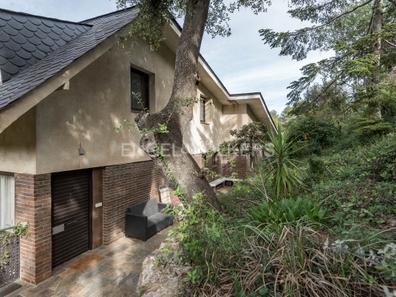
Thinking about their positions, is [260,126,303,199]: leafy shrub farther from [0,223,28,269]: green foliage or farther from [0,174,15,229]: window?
[0,174,15,229]: window

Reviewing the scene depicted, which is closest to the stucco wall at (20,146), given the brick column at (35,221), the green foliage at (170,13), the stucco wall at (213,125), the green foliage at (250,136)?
the brick column at (35,221)

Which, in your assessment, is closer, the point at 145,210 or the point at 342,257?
the point at 342,257

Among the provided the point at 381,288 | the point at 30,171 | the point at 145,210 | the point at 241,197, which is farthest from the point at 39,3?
the point at 381,288

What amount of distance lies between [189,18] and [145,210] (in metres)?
5.50

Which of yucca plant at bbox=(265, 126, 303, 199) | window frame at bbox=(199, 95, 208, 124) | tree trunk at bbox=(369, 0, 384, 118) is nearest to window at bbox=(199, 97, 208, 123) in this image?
window frame at bbox=(199, 95, 208, 124)

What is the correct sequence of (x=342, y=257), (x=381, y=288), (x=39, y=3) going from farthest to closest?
(x=39, y=3), (x=342, y=257), (x=381, y=288)

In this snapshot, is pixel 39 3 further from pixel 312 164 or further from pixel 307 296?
pixel 307 296

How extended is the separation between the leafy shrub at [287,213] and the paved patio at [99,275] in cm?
288

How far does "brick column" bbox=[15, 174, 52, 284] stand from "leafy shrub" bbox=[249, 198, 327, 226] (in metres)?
4.12

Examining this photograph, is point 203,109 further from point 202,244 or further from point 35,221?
point 202,244

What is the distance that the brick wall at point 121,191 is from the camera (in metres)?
6.36

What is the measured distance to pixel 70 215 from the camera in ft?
18.3

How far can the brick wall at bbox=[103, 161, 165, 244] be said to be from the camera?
636cm

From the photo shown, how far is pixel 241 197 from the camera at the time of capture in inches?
185
